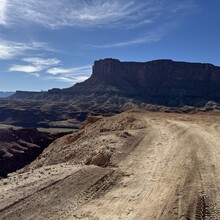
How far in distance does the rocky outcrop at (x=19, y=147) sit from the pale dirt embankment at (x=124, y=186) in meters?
50.2

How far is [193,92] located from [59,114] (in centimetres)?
6319

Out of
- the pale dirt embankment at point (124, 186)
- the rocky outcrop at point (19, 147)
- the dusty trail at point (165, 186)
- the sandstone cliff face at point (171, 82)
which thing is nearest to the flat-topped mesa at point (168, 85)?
the sandstone cliff face at point (171, 82)

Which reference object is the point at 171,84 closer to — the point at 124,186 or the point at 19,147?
the point at 19,147

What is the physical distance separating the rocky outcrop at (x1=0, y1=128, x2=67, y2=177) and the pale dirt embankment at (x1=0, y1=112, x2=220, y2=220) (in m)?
50.2

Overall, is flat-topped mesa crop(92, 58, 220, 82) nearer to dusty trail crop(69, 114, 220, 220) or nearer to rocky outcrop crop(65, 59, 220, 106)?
rocky outcrop crop(65, 59, 220, 106)

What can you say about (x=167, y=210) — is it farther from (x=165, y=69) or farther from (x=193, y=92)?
(x=165, y=69)

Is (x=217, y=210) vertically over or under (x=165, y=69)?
under

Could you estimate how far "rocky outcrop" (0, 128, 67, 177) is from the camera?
67838 millimetres

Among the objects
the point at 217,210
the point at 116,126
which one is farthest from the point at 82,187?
the point at 116,126

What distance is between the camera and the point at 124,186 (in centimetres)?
1078

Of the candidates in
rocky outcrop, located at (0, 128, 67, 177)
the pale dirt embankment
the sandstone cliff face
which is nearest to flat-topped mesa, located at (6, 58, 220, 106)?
the sandstone cliff face

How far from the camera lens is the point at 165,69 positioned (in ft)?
636

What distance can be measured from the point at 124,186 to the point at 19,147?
7242 cm

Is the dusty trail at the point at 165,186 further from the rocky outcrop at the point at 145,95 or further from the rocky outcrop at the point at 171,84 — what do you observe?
the rocky outcrop at the point at 171,84
